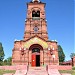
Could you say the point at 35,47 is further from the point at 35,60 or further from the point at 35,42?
the point at 35,60

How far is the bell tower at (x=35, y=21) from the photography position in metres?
41.1

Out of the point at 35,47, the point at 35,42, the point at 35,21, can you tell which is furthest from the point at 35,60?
the point at 35,21

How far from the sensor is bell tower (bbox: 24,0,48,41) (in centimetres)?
4112

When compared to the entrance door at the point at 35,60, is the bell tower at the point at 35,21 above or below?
above

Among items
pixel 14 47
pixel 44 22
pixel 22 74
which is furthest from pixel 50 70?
pixel 44 22

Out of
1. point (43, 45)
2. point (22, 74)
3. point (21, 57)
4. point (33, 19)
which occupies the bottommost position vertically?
point (22, 74)

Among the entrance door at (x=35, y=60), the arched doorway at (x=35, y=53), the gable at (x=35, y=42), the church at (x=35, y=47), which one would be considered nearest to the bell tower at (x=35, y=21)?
the church at (x=35, y=47)

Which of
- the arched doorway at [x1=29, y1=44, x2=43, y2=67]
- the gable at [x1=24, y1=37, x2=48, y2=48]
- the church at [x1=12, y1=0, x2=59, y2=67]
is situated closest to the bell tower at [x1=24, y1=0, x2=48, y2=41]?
the church at [x1=12, y1=0, x2=59, y2=67]

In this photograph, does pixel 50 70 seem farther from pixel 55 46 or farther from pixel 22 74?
pixel 55 46

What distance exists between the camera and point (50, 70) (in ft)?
97.1

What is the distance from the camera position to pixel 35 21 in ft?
138

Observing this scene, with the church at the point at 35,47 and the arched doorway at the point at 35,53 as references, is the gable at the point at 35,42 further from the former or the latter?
the arched doorway at the point at 35,53

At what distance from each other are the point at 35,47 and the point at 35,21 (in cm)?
589

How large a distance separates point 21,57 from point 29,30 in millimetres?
6223
